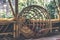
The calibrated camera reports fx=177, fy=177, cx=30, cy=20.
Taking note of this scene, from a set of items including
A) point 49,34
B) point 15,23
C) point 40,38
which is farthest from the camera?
point 49,34

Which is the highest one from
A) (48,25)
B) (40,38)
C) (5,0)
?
(5,0)

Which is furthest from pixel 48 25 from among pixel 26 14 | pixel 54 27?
pixel 26 14

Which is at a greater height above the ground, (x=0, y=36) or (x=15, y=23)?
(x=15, y=23)

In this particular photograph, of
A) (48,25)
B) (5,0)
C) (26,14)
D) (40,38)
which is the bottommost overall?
(40,38)

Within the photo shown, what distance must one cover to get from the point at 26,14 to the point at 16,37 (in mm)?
607

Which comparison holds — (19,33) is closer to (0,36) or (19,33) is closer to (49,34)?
(0,36)

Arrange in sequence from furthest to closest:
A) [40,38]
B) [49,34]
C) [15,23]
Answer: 1. [49,34]
2. [40,38]
3. [15,23]

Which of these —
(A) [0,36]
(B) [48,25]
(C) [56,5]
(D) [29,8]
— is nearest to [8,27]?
(A) [0,36]

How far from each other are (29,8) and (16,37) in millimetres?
757

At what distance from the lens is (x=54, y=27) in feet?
15.2

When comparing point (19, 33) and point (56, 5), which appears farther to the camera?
point (56, 5)

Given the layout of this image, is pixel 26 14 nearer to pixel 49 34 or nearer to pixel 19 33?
pixel 19 33

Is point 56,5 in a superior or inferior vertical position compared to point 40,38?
superior

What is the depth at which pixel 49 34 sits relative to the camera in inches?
182
